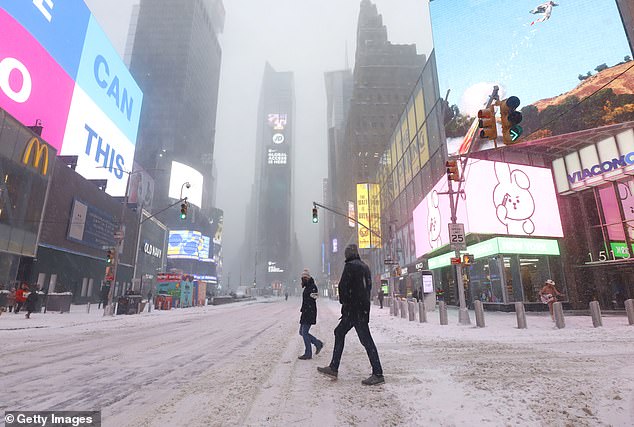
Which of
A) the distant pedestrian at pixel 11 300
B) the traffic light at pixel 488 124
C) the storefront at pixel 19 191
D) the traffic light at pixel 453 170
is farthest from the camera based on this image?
the storefront at pixel 19 191

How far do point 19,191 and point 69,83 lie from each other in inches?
657

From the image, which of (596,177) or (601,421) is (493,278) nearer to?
(596,177)

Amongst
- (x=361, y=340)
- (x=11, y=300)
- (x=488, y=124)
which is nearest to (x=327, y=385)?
(x=361, y=340)

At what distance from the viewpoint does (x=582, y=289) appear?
66.8 ft

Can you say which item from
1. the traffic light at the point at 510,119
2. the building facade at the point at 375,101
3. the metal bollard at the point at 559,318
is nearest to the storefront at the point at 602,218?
the metal bollard at the point at 559,318

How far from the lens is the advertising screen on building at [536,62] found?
21203 mm

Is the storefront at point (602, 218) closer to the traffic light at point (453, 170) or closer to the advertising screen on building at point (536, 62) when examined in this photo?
the advertising screen on building at point (536, 62)

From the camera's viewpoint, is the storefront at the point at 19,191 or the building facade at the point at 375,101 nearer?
the storefront at the point at 19,191

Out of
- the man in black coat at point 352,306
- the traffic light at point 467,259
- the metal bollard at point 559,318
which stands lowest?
the metal bollard at point 559,318

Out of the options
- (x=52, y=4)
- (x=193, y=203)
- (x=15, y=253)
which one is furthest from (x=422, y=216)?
(x=193, y=203)

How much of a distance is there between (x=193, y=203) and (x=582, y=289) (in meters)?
A: 87.2

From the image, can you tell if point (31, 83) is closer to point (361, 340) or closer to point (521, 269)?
point (361, 340)

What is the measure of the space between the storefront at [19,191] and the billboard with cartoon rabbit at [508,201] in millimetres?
Result: 30652

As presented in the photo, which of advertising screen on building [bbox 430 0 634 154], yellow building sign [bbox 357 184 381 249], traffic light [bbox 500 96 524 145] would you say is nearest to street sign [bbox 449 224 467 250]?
traffic light [bbox 500 96 524 145]
